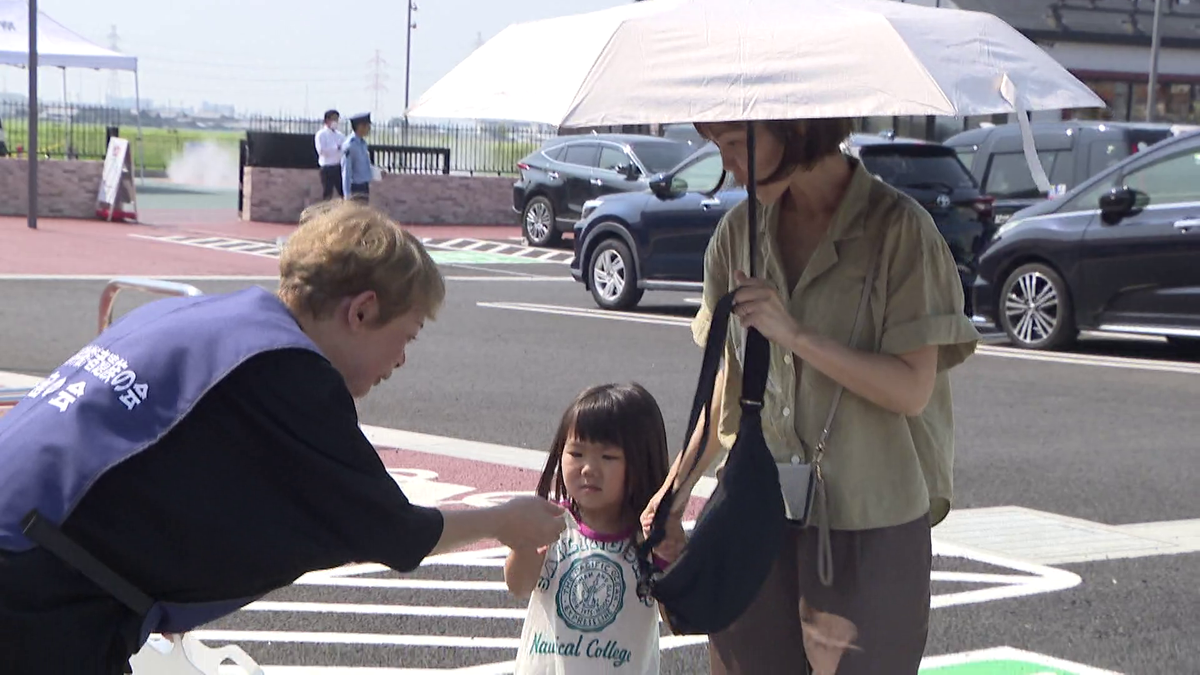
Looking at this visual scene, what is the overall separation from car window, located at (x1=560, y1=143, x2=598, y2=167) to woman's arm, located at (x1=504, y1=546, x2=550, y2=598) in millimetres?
21236

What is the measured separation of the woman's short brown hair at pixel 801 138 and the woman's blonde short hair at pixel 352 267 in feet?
2.76

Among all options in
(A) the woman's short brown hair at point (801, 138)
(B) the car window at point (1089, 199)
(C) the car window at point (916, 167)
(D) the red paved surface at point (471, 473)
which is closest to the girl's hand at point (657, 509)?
(A) the woman's short brown hair at point (801, 138)

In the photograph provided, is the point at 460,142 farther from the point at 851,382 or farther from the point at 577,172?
the point at 851,382

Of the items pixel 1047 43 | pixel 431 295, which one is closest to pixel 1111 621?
pixel 431 295

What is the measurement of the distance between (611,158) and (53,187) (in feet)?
30.5

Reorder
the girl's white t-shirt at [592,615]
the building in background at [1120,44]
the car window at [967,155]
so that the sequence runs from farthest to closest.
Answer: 1. the building in background at [1120,44]
2. the car window at [967,155]
3. the girl's white t-shirt at [592,615]

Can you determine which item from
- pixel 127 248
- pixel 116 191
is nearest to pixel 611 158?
pixel 127 248

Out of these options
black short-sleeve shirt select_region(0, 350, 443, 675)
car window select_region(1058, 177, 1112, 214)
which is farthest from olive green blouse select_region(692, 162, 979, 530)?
car window select_region(1058, 177, 1112, 214)

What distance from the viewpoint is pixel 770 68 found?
305cm

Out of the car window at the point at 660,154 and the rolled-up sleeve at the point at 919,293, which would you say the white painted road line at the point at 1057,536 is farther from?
the car window at the point at 660,154

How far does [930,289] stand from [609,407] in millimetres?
886

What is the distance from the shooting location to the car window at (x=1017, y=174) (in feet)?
53.9

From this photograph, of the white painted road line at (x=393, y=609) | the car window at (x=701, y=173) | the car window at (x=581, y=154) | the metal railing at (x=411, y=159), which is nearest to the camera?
the white painted road line at (x=393, y=609)

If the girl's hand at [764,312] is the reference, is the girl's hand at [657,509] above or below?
below
